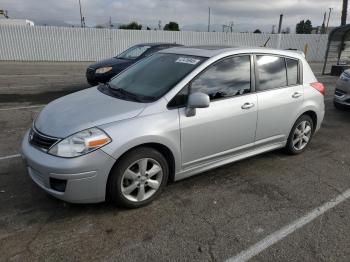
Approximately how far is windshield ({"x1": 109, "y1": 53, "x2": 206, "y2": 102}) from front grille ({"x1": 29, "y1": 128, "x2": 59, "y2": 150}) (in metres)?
1.02

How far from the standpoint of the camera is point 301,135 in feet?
16.1

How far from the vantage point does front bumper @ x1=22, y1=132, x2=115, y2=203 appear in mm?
2883

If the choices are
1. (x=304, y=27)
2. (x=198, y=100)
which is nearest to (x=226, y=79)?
(x=198, y=100)

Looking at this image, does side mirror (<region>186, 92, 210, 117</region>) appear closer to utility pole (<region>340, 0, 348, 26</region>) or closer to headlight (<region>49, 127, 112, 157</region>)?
headlight (<region>49, 127, 112, 157</region>)

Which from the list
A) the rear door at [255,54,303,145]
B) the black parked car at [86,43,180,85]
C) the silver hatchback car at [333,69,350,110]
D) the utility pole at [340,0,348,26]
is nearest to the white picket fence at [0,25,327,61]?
the black parked car at [86,43,180,85]

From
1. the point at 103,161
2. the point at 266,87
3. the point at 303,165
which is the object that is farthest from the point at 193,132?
the point at 303,165

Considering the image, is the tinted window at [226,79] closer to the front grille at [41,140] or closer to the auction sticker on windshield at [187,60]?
the auction sticker on windshield at [187,60]

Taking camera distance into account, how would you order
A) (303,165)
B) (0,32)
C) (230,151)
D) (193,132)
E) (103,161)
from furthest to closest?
(0,32) < (303,165) < (230,151) < (193,132) < (103,161)

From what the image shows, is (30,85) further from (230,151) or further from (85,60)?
(85,60)

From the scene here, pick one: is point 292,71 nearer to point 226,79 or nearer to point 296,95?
point 296,95

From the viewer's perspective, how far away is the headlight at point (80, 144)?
2912 millimetres

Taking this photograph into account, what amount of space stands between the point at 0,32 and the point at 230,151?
21142 millimetres

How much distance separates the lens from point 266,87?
166 inches

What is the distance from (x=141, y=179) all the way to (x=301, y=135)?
2853 mm
